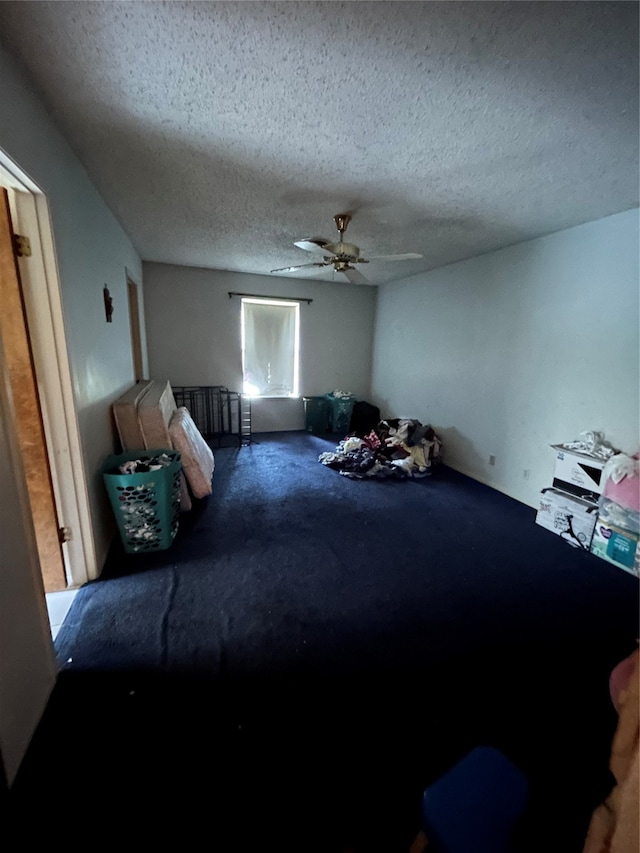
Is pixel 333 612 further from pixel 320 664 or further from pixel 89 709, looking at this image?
pixel 89 709

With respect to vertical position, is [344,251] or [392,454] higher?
[344,251]

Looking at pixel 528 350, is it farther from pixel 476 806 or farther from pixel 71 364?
pixel 71 364

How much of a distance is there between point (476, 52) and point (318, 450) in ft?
12.3

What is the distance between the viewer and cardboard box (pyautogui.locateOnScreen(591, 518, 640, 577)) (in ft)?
7.07

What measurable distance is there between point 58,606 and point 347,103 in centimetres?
274

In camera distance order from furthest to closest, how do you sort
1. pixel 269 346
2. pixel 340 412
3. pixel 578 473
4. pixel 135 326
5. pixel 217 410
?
pixel 340 412 → pixel 269 346 → pixel 217 410 → pixel 135 326 → pixel 578 473

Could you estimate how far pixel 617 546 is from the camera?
7.32 ft

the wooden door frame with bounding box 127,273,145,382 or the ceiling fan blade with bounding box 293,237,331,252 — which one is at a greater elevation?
the ceiling fan blade with bounding box 293,237,331,252

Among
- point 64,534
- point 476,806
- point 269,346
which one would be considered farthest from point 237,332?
point 476,806

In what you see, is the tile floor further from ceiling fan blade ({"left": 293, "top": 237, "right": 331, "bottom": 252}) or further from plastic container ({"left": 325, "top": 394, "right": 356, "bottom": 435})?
plastic container ({"left": 325, "top": 394, "right": 356, "bottom": 435})

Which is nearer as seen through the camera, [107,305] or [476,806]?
[476,806]

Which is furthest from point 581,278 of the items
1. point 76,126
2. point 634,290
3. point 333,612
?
point 76,126

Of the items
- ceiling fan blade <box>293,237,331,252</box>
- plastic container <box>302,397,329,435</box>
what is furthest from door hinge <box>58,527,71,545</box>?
plastic container <box>302,397,329,435</box>

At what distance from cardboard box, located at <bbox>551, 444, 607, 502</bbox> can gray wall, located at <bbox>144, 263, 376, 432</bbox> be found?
3.36 meters
